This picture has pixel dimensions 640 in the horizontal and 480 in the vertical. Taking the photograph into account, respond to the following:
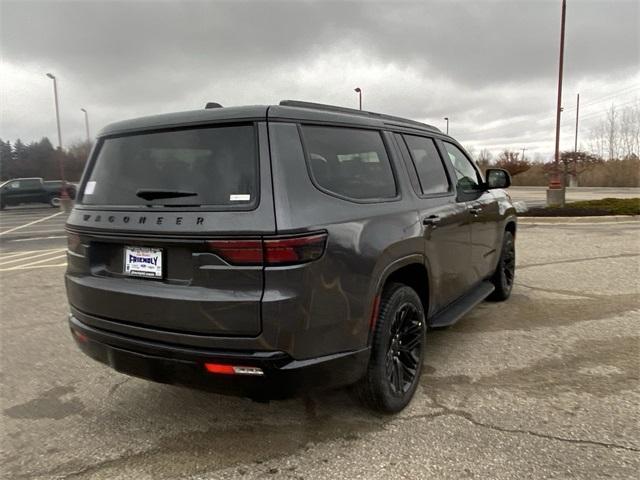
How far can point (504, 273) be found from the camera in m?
5.47

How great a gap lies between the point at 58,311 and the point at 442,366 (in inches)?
172

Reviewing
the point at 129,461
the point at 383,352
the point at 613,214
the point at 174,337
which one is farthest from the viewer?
the point at 613,214

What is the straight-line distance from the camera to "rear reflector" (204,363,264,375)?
2.33m

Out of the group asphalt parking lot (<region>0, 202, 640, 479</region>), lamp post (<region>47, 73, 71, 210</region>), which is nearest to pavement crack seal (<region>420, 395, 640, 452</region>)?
asphalt parking lot (<region>0, 202, 640, 479</region>)

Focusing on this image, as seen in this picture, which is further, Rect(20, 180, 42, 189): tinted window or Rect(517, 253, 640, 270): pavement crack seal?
Rect(20, 180, 42, 189): tinted window

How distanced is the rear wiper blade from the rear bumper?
0.77m

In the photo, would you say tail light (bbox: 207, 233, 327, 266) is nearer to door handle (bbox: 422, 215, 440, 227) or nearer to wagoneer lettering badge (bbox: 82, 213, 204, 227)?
wagoneer lettering badge (bbox: 82, 213, 204, 227)

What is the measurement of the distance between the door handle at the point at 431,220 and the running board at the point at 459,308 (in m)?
0.73

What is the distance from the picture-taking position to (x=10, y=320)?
5.28 metres

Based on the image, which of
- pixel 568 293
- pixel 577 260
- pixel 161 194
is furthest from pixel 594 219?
pixel 161 194

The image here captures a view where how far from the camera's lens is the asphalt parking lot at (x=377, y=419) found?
253cm

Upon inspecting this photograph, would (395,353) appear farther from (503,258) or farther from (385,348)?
(503,258)

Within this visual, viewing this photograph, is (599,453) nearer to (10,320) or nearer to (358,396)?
(358,396)

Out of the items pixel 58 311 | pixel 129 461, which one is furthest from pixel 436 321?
pixel 58 311
